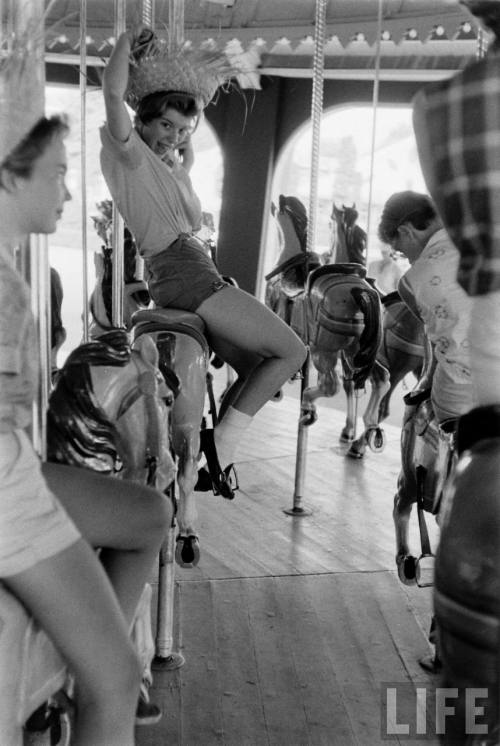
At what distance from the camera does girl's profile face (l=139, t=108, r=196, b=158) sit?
212cm

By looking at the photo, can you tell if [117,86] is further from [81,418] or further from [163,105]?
[81,418]

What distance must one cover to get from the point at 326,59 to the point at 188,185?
14.2ft

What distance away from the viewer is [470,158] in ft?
3.77

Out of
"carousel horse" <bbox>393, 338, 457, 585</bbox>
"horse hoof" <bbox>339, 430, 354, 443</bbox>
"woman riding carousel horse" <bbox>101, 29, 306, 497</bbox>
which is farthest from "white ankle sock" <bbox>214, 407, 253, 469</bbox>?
"horse hoof" <bbox>339, 430, 354, 443</bbox>

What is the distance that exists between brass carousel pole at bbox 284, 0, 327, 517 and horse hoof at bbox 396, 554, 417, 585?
1.17 meters

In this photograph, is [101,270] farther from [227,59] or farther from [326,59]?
[326,59]

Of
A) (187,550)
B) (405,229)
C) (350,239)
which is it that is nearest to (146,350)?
(405,229)

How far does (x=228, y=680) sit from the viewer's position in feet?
7.98

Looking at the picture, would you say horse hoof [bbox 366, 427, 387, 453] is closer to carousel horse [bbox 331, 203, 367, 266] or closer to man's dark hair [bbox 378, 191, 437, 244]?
carousel horse [bbox 331, 203, 367, 266]

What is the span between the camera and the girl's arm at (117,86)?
5.10 feet

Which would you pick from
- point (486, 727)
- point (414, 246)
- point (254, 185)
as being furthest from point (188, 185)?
point (254, 185)

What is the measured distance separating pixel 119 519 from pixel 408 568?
150 centimetres

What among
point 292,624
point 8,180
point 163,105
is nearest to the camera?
point 8,180

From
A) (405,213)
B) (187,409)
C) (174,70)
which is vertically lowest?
(187,409)
